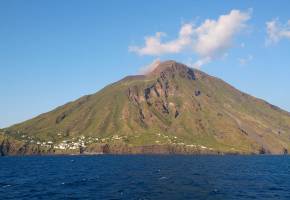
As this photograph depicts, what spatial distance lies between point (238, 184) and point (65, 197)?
63166 millimetres

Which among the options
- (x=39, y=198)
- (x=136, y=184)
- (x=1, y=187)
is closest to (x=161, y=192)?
(x=136, y=184)

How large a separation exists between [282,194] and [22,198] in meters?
74.4

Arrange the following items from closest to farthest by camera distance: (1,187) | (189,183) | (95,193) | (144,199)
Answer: (144,199), (95,193), (1,187), (189,183)

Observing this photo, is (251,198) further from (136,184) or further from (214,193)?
(136,184)

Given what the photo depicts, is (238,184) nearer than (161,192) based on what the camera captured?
No

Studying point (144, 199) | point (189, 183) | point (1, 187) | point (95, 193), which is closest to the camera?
point (144, 199)

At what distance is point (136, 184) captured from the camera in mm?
137500

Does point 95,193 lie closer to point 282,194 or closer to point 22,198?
point 22,198

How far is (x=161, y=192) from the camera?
11675cm

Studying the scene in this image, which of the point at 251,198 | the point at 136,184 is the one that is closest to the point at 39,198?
the point at 136,184

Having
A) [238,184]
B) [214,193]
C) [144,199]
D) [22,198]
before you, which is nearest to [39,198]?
[22,198]

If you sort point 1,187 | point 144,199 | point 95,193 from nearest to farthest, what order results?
point 144,199, point 95,193, point 1,187

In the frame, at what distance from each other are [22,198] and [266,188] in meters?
77.3

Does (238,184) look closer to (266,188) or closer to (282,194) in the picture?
(266,188)
